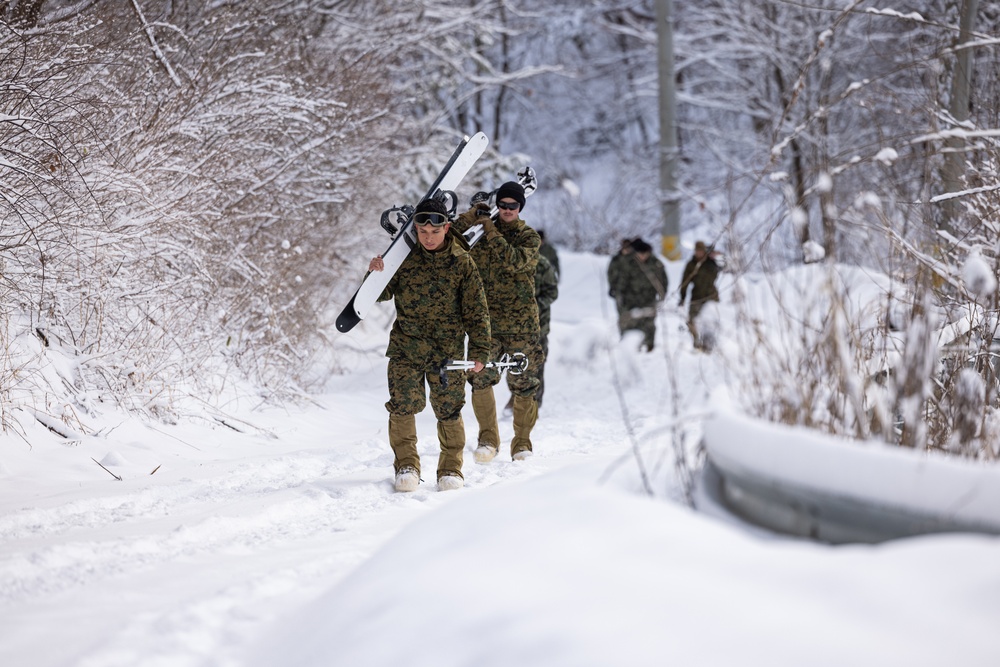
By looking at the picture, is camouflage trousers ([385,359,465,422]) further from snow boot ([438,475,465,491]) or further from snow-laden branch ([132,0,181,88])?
snow-laden branch ([132,0,181,88])

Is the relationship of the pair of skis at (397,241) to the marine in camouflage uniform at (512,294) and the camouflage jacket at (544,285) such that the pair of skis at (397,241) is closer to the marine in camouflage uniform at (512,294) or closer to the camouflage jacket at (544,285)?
the marine in camouflage uniform at (512,294)

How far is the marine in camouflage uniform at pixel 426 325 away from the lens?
17.7 feet

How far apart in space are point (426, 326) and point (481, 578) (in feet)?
10.6

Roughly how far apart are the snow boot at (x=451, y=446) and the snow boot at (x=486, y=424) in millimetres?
764

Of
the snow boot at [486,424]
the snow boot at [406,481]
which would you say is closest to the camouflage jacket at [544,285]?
the snow boot at [486,424]

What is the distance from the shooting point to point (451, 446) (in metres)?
5.57

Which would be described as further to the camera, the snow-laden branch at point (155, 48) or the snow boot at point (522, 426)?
the snow-laden branch at point (155, 48)

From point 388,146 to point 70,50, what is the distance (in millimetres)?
7375

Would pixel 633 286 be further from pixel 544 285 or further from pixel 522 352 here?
pixel 522 352

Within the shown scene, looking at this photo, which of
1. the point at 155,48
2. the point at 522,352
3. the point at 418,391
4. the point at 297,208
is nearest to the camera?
the point at 418,391

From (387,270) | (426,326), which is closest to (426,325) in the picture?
(426,326)

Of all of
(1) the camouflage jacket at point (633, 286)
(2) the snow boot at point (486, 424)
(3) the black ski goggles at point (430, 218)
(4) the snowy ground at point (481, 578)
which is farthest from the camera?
(1) the camouflage jacket at point (633, 286)

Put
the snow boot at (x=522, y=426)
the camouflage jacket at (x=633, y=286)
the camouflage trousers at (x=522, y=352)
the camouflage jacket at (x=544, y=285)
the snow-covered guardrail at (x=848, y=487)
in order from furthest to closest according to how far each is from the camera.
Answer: the camouflage jacket at (x=633, y=286), the camouflage jacket at (x=544, y=285), the camouflage trousers at (x=522, y=352), the snow boot at (x=522, y=426), the snow-covered guardrail at (x=848, y=487)

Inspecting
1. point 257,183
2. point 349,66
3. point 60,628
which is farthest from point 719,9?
point 60,628
